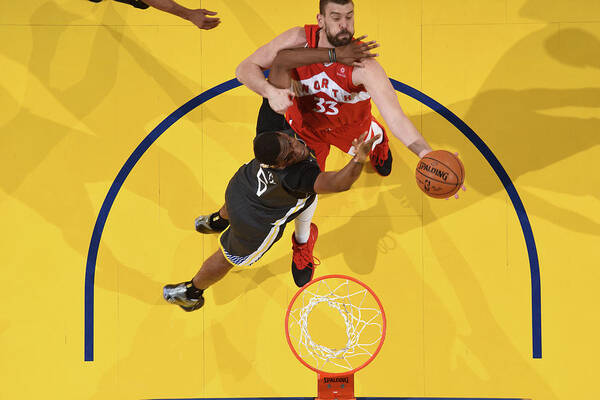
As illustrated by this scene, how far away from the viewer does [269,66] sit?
388 cm

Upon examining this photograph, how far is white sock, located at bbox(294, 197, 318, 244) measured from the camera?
4336 mm

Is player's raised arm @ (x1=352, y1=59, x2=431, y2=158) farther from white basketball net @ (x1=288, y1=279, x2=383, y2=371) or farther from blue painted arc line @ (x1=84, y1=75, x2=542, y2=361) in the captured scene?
white basketball net @ (x1=288, y1=279, x2=383, y2=371)

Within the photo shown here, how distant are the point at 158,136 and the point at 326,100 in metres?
1.88

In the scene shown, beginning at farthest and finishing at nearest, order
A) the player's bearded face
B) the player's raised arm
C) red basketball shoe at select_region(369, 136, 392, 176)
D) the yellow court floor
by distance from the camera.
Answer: the yellow court floor, red basketball shoe at select_region(369, 136, 392, 176), the player's bearded face, the player's raised arm

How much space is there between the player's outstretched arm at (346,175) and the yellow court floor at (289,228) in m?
1.58

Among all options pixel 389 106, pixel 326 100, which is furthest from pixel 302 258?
pixel 389 106

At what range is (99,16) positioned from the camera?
16.7 feet

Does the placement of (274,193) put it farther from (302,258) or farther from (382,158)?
(382,158)

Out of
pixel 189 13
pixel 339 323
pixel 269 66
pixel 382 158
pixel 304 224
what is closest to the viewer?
pixel 269 66

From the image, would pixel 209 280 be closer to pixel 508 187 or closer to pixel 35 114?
pixel 35 114

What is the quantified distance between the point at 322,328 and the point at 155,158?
2.23 m

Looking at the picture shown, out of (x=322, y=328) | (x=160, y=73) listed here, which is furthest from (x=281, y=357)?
(x=160, y=73)

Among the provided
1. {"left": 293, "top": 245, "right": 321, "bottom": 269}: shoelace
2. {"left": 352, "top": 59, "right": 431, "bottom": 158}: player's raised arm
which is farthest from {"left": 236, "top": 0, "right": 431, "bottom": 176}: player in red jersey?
{"left": 293, "top": 245, "right": 321, "bottom": 269}: shoelace

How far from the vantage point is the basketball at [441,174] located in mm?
3158
